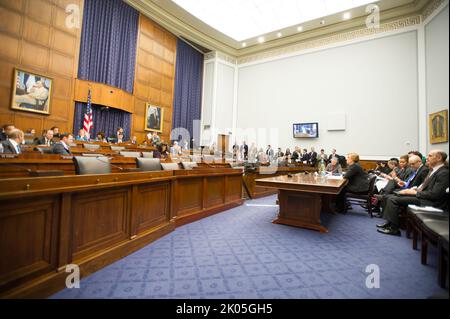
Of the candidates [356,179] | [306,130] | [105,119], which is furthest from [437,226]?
[306,130]

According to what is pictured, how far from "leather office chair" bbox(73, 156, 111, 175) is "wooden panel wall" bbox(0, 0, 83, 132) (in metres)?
5.70

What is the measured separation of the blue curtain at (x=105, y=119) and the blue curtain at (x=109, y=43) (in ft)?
3.11

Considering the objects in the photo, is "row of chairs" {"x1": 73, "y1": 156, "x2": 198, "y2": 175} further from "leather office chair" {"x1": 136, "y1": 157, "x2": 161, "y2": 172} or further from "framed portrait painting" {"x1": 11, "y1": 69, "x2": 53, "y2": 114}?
"framed portrait painting" {"x1": 11, "y1": 69, "x2": 53, "y2": 114}

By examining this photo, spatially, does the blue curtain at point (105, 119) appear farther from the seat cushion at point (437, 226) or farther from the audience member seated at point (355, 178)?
the seat cushion at point (437, 226)

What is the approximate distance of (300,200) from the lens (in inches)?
128

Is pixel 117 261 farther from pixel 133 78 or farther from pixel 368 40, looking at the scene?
pixel 368 40

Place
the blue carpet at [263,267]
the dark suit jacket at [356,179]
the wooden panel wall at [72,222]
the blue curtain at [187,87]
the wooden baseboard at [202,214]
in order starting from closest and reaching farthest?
the wooden panel wall at [72,222]
the blue carpet at [263,267]
the wooden baseboard at [202,214]
the dark suit jacket at [356,179]
the blue curtain at [187,87]

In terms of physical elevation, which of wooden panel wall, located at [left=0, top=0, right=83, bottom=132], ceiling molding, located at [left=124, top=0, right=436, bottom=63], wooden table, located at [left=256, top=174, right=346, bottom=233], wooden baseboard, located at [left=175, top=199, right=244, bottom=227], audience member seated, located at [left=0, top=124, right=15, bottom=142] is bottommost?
wooden baseboard, located at [left=175, top=199, right=244, bottom=227]

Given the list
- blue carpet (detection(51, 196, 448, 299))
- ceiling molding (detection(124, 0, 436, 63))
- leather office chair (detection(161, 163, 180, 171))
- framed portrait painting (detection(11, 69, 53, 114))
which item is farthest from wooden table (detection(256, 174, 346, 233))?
ceiling molding (detection(124, 0, 436, 63))

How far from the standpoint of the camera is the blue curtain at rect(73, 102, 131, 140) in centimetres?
717

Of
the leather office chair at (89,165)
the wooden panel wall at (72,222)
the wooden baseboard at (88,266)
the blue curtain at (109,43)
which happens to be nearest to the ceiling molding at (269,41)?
the blue curtain at (109,43)

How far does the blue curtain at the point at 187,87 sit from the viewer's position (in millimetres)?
10484

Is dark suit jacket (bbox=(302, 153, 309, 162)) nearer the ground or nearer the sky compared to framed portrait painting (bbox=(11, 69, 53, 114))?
nearer the ground
